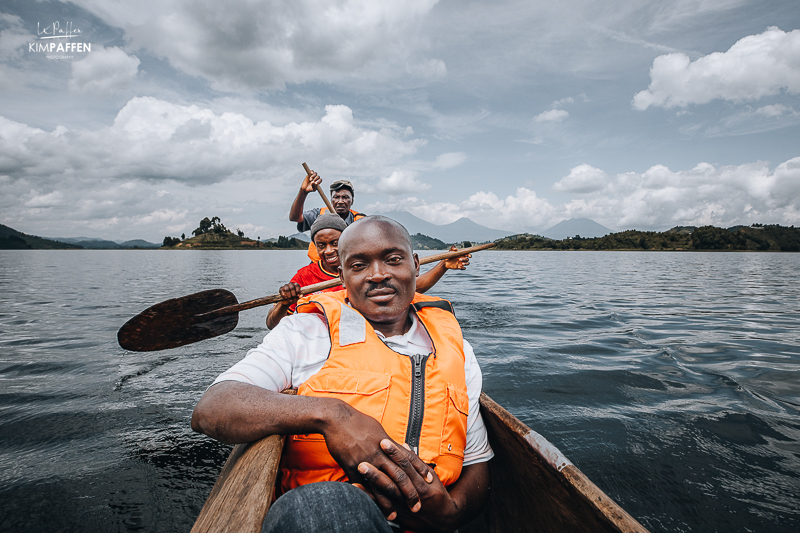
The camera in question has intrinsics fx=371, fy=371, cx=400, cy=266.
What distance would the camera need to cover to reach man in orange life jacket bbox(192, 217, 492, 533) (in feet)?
5.09

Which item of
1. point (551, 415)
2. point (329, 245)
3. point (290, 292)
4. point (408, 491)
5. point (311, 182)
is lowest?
point (551, 415)

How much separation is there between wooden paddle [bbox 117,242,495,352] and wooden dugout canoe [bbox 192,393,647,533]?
1845 mm

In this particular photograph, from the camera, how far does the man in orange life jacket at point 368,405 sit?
1551 mm

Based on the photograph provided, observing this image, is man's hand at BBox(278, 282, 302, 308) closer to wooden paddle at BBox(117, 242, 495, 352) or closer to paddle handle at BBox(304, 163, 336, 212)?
wooden paddle at BBox(117, 242, 495, 352)

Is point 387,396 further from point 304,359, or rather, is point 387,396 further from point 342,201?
point 342,201

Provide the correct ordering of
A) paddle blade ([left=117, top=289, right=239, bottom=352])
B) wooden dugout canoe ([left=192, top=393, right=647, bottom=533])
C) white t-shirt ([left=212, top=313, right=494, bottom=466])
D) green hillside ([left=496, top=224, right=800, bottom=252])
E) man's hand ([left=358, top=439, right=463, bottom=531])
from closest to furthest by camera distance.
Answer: wooden dugout canoe ([left=192, top=393, right=647, bottom=533])
man's hand ([left=358, top=439, right=463, bottom=531])
white t-shirt ([left=212, top=313, right=494, bottom=466])
paddle blade ([left=117, top=289, right=239, bottom=352])
green hillside ([left=496, top=224, right=800, bottom=252])

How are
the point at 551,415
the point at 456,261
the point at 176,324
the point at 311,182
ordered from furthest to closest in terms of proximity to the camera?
the point at 311,182, the point at 456,261, the point at 551,415, the point at 176,324

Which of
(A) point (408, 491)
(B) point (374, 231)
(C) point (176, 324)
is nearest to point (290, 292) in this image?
(C) point (176, 324)

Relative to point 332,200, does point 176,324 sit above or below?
below

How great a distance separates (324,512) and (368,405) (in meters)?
0.64

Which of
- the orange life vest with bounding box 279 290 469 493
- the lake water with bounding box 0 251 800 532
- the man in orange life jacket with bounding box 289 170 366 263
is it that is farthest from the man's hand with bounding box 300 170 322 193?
the orange life vest with bounding box 279 290 469 493

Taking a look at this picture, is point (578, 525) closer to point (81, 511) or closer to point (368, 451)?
point (368, 451)

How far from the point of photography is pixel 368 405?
72.7 inches

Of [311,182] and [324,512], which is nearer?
[324,512]
